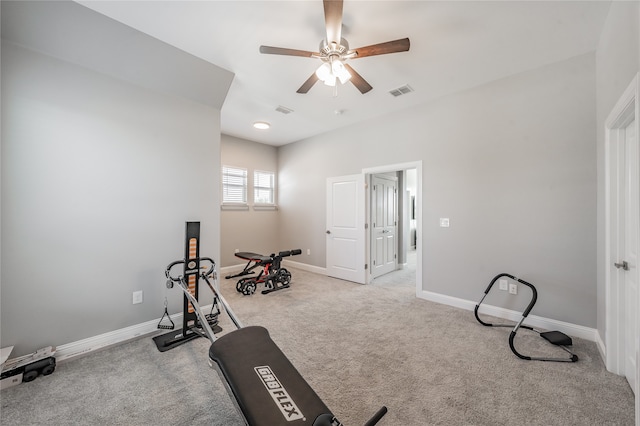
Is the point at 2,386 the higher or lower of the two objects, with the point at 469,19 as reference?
lower

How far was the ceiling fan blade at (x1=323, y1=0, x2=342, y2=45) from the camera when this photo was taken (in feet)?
5.57

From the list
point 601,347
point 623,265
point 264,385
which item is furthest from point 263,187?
point 601,347


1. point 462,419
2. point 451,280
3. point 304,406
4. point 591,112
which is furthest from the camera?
point 451,280

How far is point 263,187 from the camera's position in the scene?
6145 millimetres

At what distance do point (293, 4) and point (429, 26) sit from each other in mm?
1236

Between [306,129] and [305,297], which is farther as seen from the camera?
[306,129]

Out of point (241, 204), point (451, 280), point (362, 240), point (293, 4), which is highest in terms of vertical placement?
point (293, 4)

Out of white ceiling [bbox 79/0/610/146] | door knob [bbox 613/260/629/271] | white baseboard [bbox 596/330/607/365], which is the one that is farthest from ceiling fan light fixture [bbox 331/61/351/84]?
white baseboard [bbox 596/330/607/365]

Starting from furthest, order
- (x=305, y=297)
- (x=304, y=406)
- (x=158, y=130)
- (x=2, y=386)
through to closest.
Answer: (x=305, y=297), (x=158, y=130), (x=2, y=386), (x=304, y=406)

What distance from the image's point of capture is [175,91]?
2.92m

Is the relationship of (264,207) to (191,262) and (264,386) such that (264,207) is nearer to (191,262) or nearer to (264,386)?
(191,262)

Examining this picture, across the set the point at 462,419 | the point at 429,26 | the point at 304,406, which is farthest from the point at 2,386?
the point at 429,26

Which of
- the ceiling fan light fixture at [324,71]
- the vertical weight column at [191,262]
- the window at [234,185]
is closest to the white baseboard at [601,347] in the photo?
the ceiling fan light fixture at [324,71]

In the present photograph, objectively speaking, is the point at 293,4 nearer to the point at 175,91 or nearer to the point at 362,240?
the point at 175,91
